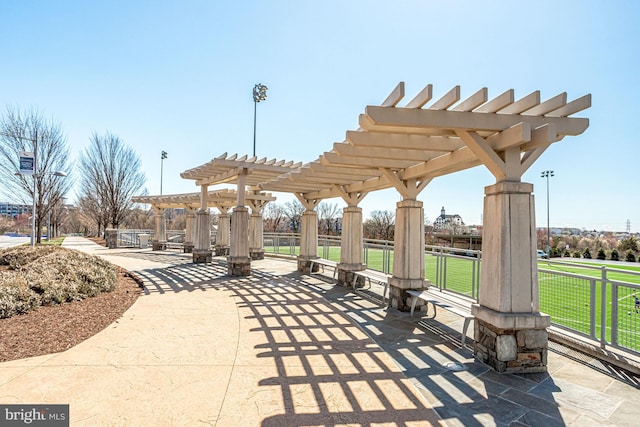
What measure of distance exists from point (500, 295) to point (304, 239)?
806 cm

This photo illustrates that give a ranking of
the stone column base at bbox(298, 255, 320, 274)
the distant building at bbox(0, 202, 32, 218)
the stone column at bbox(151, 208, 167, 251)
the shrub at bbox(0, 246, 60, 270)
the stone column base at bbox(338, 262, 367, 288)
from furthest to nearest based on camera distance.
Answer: the stone column at bbox(151, 208, 167, 251) < the distant building at bbox(0, 202, 32, 218) < the stone column base at bbox(298, 255, 320, 274) < the stone column base at bbox(338, 262, 367, 288) < the shrub at bbox(0, 246, 60, 270)

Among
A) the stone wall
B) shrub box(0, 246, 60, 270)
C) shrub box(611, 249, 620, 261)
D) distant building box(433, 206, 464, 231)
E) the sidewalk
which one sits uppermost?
distant building box(433, 206, 464, 231)

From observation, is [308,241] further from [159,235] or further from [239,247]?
[159,235]

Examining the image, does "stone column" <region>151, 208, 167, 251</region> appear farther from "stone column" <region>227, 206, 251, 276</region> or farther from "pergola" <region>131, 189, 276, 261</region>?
"stone column" <region>227, 206, 251, 276</region>

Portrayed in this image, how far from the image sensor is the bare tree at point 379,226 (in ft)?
111

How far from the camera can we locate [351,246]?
8.71 m

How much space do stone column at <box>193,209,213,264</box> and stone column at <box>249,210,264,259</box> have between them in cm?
240

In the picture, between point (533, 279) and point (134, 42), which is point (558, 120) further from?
point (134, 42)

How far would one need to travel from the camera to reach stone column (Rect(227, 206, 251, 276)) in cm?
1027

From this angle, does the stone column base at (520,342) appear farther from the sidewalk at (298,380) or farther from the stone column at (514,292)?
the sidewalk at (298,380)

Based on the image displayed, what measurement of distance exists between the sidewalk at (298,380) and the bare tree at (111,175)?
24.0 meters

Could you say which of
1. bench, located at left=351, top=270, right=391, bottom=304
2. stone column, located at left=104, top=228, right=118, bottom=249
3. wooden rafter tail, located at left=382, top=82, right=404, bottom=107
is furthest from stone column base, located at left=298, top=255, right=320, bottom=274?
stone column, located at left=104, top=228, right=118, bottom=249

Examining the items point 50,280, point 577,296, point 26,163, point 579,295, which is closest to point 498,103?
point 579,295

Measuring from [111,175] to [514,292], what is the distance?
94.2 feet
